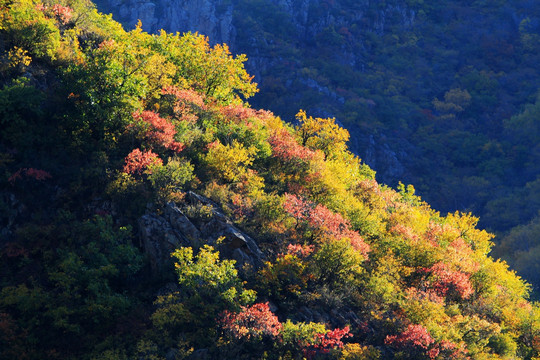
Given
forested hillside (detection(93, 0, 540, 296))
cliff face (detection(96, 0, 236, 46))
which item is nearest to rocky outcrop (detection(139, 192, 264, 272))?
forested hillside (detection(93, 0, 540, 296))

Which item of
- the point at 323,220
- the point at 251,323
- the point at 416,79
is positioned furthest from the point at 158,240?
the point at 416,79

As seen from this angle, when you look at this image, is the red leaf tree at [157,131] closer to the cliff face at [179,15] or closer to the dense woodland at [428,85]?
the dense woodland at [428,85]

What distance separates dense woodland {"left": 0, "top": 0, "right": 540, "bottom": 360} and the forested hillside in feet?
293

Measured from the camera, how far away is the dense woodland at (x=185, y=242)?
2708 cm

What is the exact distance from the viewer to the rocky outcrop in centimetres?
3077

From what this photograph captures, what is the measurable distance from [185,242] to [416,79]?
484ft

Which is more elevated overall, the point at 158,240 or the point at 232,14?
the point at 232,14

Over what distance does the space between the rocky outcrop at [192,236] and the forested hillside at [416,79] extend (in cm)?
9830

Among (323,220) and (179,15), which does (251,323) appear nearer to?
(323,220)

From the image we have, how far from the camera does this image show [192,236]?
103 ft

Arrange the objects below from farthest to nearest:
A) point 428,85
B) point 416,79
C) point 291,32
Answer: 1. point 291,32
2. point 416,79
3. point 428,85

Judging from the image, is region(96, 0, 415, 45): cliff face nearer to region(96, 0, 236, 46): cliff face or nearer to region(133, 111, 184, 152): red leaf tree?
region(96, 0, 236, 46): cliff face

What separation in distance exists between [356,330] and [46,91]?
24.8 m

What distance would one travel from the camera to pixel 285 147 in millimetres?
41000
